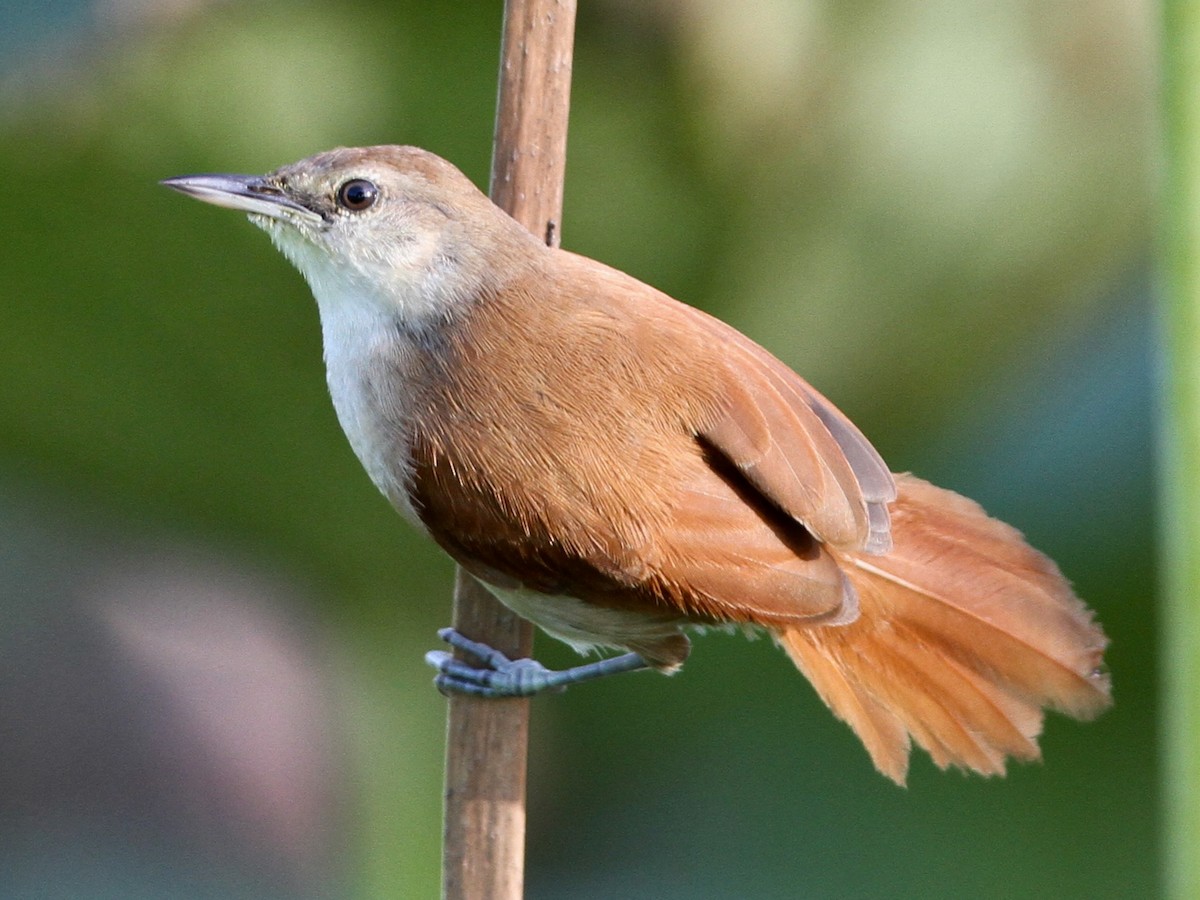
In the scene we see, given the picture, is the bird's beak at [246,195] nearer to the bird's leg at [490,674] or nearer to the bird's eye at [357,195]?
the bird's eye at [357,195]

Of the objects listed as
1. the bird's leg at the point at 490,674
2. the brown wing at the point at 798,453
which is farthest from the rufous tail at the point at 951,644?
the bird's leg at the point at 490,674

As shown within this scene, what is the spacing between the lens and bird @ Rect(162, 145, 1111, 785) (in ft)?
6.70

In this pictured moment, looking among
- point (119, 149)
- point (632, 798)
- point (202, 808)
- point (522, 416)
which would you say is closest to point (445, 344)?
point (522, 416)

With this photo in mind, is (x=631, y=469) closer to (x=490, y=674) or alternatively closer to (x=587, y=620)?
(x=587, y=620)

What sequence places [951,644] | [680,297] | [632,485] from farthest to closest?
[680,297] → [951,644] → [632,485]

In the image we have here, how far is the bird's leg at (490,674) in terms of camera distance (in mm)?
2176

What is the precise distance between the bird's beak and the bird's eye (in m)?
0.05

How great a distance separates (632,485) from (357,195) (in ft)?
2.12

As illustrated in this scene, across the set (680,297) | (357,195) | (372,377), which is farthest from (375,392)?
(680,297)

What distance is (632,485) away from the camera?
2.02 m

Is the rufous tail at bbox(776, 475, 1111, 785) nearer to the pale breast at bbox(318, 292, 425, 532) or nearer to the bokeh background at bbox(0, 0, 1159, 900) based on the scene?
the bokeh background at bbox(0, 0, 1159, 900)

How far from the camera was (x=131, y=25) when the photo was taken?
236cm

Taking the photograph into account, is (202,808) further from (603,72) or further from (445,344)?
(603,72)

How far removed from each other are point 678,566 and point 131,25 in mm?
1281
